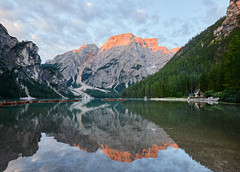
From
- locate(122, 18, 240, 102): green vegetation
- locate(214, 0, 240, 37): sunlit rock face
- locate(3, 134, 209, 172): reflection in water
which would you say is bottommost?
locate(3, 134, 209, 172): reflection in water


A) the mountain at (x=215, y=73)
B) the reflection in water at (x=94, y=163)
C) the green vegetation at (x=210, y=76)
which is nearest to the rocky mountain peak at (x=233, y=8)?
the mountain at (x=215, y=73)

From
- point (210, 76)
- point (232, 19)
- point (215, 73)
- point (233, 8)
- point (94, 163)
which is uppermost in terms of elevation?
point (233, 8)

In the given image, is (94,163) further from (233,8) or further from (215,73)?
(233,8)

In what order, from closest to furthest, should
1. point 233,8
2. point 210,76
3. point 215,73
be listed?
point 215,73 → point 210,76 → point 233,8

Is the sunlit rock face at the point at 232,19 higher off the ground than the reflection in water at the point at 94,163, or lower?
higher

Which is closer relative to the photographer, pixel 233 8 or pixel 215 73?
pixel 215 73

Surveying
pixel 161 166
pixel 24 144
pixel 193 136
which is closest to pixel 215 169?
pixel 161 166

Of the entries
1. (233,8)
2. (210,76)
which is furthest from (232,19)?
(210,76)

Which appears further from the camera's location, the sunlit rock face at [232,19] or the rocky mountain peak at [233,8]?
the rocky mountain peak at [233,8]

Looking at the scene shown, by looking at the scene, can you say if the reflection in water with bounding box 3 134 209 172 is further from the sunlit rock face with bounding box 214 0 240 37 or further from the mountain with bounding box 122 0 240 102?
the sunlit rock face with bounding box 214 0 240 37

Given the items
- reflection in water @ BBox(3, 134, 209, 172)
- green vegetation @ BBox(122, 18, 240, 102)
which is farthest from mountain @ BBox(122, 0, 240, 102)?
reflection in water @ BBox(3, 134, 209, 172)

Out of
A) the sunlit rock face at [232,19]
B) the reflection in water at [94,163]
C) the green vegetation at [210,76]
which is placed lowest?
the reflection in water at [94,163]

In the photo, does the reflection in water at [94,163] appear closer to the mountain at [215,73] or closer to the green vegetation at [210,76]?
the mountain at [215,73]

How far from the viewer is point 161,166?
7137mm
